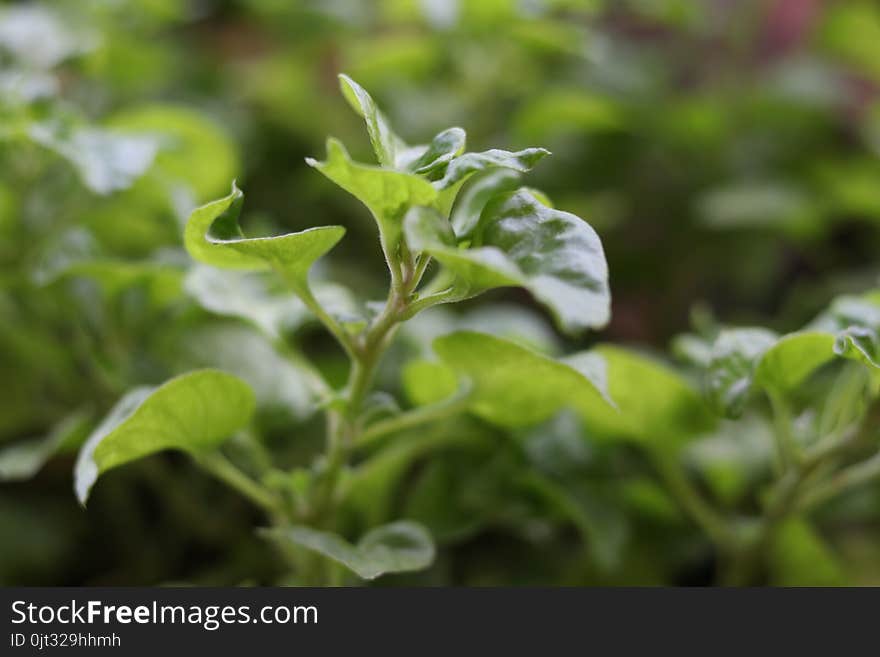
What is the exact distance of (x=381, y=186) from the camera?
42 centimetres

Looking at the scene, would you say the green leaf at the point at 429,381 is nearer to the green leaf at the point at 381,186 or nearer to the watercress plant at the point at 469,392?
the watercress plant at the point at 469,392

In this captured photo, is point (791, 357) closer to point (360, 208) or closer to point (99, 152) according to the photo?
point (99, 152)

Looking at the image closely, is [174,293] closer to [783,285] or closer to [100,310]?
[100,310]

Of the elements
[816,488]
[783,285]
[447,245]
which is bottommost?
[783,285]

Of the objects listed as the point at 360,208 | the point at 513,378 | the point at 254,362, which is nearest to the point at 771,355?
the point at 513,378

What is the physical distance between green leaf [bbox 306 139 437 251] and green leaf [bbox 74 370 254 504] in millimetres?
150

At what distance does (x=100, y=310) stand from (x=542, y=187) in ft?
1.90

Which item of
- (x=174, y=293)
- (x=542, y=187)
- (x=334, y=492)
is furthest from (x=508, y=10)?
(x=334, y=492)

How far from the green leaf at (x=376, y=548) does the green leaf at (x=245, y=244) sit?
0.47 feet

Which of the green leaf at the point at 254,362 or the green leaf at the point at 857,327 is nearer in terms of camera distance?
the green leaf at the point at 857,327

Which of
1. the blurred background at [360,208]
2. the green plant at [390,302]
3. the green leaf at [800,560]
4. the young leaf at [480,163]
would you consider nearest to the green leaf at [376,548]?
the green plant at [390,302]

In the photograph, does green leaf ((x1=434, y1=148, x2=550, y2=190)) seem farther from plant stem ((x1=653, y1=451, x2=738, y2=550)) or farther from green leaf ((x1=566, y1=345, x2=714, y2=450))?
plant stem ((x1=653, y1=451, x2=738, y2=550))

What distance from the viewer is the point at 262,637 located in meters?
0.54

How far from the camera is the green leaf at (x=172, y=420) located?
0.49 metres
